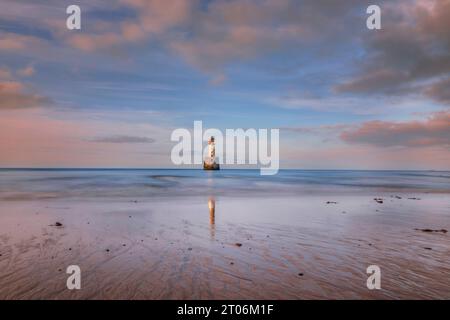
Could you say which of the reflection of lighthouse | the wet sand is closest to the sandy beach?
the wet sand

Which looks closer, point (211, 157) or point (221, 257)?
point (221, 257)

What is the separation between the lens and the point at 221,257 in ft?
30.1

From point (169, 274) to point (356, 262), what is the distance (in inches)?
227

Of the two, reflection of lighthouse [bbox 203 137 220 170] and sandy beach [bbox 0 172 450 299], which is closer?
sandy beach [bbox 0 172 450 299]

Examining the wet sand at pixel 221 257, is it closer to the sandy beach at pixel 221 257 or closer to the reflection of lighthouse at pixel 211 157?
the sandy beach at pixel 221 257

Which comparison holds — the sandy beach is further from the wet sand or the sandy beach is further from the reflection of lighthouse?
the reflection of lighthouse

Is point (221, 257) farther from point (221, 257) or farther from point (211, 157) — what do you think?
point (211, 157)

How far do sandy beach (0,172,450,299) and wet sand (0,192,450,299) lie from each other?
28 millimetres

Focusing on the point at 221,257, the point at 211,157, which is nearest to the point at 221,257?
the point at 221,257

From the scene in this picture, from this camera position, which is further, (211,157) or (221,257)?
(211,157)

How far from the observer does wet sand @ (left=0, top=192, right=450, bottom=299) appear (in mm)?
6738

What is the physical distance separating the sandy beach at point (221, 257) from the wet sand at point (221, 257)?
0.03 metres

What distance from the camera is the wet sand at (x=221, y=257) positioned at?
22.1ft
